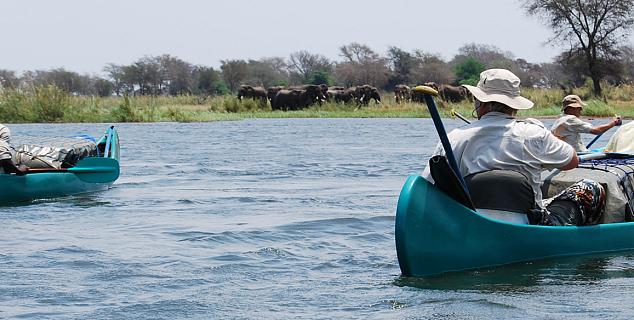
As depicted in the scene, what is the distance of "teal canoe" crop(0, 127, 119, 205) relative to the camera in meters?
11.6

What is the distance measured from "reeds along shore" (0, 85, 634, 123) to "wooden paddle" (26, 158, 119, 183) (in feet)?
64.6

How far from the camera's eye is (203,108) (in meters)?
45.3

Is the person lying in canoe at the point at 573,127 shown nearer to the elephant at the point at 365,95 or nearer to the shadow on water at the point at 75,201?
the shadow on water at the point at 75,201

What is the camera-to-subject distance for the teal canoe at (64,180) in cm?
1157

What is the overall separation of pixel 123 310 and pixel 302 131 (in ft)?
74.3

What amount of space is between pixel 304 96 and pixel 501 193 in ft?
131

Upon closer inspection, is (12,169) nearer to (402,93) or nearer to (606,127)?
(606,127)

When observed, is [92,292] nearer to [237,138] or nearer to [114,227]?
[114,227]

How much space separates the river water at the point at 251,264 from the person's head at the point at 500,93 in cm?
101

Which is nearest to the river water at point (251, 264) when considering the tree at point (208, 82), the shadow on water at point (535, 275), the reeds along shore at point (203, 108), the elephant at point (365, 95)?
the shadow on water at point (535, 275)

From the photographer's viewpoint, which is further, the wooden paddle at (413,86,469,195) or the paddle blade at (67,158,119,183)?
the paddle blade at (67,158,119,183)

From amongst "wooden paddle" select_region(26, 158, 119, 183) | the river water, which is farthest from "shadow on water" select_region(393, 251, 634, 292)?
"wooden paddle" select_region(26, 158, 119, 183)

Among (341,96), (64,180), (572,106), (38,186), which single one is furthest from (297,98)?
(572,106)

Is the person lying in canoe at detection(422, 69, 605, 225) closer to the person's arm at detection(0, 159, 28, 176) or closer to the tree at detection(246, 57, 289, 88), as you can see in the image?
the person's arm at detection(0, 159, 28, 176)
